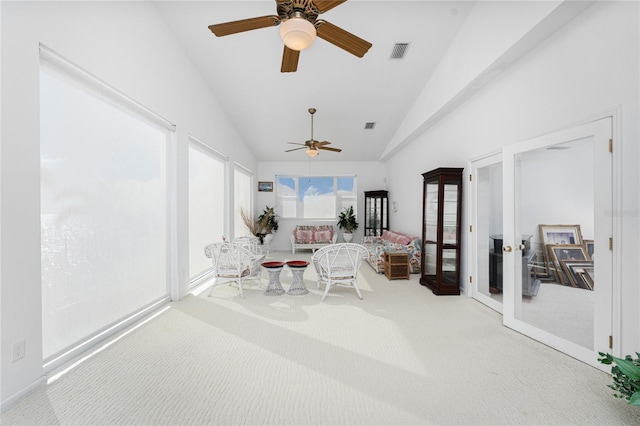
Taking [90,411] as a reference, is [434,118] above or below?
above

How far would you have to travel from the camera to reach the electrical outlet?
73.2 inches

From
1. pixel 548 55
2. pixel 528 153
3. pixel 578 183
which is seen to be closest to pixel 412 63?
pixel 548 55

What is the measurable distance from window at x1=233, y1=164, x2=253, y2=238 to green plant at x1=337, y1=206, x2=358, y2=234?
2.89 m

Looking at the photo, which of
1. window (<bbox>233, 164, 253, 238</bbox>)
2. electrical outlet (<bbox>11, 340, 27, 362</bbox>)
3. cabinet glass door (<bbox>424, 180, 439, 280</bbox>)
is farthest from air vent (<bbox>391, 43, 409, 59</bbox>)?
electrical outlet (<bbox>11, 340, 27, 362</bbox>)

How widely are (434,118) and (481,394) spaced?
4.49 m

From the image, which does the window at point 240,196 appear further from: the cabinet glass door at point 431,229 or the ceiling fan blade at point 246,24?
the ceiling fan blade at point 246,24

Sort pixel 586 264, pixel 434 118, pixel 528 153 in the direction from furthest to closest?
pixel 434 118 < pixel 528 153 < pixel 586 264

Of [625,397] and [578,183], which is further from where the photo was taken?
[578,183]

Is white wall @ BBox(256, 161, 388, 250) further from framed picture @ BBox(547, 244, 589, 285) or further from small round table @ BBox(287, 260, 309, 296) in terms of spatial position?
framed picture @ BBox(547, 244, 589, 285)

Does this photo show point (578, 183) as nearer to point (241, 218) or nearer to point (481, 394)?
point (481, 394)

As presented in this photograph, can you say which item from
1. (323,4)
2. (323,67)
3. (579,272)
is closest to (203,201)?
(323,67)

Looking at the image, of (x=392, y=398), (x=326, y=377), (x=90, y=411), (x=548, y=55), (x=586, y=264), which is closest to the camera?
(x=90, y=411)

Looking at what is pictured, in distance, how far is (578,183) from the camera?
8.08 ft

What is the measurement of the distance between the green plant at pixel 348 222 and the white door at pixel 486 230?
5034 mm
